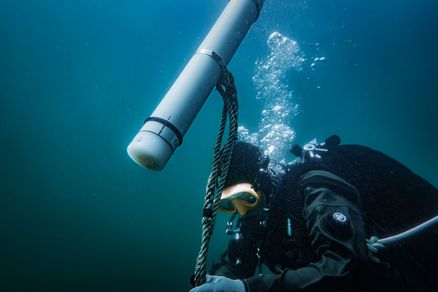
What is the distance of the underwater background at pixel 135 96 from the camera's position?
1221cm

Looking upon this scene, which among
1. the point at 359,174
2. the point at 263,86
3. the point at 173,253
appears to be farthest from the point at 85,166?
the point at 359,174

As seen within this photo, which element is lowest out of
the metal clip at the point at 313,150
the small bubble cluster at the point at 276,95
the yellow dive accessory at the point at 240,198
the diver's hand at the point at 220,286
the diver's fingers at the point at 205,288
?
the diver's fingers at the point at 205,288

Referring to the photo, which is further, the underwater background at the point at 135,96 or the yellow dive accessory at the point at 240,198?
the underwater background at the point at 135,96

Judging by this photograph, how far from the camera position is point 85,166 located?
4409 cm

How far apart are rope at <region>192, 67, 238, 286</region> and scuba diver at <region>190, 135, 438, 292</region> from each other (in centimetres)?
15

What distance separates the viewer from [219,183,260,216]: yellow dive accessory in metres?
3.06

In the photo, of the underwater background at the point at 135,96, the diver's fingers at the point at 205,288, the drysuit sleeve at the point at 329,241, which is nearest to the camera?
the diver's fingers at the point at 205,288

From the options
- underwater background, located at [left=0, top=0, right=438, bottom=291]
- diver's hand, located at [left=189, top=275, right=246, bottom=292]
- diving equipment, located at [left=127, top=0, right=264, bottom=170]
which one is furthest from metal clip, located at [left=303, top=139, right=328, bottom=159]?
underwater background, located at [left=0, top=0, right=438, bottom=291]

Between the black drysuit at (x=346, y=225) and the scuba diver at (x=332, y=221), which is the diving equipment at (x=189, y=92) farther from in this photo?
the black drysuit at (x=346, y=225)

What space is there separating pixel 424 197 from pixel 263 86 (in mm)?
14286

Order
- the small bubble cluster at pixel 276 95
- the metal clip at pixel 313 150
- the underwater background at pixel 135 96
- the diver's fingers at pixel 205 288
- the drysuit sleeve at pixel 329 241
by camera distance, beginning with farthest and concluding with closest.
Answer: the small bubble cluster at pixel 276 95 < the underwater background at pixel 135 96 < the metal clip at pixel 313 150 < the drysuit sleeve at pixel 329 241 < the diver's fingers at pixel 205 288

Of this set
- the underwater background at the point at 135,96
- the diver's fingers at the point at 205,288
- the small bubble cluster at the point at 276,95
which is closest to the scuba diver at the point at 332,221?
the diver's fingers at the point at 205,288

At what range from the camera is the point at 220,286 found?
160 cm

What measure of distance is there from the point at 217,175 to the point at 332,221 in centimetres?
89
